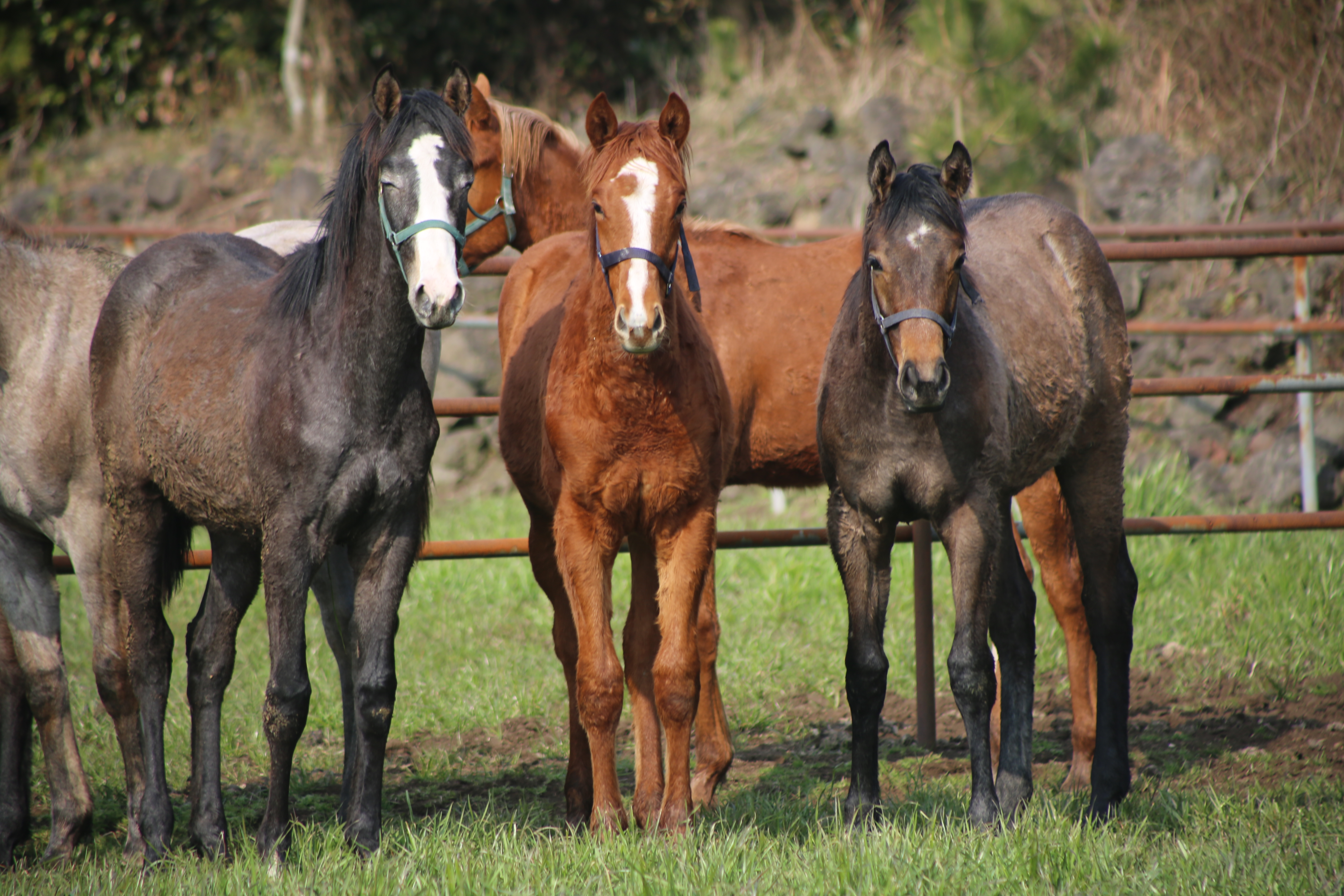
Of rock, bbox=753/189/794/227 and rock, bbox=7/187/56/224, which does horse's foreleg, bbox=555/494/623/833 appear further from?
rock, bbox=7/187/56/224

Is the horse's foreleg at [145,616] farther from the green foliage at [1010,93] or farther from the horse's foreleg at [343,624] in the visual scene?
the green foliage at [1010,93]

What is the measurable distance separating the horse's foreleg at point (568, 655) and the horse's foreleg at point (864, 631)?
0.89 metres

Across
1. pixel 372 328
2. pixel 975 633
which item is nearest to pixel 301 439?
pixel 372 328

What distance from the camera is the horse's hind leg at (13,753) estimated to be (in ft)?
12.5

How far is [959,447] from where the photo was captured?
3.37 meters

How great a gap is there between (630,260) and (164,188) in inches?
450

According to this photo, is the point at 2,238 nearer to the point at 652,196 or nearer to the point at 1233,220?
the point at 652,196

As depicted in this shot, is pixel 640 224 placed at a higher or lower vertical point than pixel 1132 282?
higher

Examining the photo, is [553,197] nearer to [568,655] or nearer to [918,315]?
[568,655]

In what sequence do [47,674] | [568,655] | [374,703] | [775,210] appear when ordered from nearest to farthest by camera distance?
[374,703]
[47,674]
[568,655]
[775,210]

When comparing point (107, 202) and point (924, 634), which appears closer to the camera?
point (924, 634)

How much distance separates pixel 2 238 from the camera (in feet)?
13.7

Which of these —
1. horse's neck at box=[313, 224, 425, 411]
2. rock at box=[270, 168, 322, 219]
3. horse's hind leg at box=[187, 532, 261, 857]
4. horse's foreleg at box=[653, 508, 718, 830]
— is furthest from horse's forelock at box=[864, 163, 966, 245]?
rock at box=[270, 168, 322, 219]

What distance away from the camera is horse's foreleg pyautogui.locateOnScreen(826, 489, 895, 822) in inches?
136
